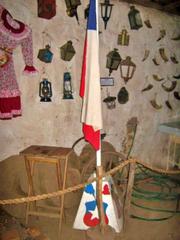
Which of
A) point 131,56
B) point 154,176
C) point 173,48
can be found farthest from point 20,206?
point 173,48

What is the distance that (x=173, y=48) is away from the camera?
4359 millimetres

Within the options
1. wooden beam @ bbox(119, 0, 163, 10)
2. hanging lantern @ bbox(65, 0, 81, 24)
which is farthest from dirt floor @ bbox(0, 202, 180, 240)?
wooden beam @ bbox(119, 0, 163, 10)

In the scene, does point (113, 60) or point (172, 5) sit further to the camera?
point (172, 5)

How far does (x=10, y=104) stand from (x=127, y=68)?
71.0 inches

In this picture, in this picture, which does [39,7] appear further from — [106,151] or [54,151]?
[106,151]

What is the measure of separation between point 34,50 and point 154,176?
266cm

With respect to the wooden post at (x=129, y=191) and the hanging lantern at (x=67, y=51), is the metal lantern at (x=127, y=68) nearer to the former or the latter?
the hanging lantern at (x=67, y=51)

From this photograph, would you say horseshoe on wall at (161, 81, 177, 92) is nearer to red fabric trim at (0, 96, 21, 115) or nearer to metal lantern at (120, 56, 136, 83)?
metal lantern at (120, 56, 136, 83)

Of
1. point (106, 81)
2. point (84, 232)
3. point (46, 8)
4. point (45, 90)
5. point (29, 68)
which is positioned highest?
point (46, 8)

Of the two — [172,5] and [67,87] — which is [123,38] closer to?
[172,5]

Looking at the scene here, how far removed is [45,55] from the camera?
10.3ft

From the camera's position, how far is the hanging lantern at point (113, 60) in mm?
3658

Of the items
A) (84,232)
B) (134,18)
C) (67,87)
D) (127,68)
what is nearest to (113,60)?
(127,68)

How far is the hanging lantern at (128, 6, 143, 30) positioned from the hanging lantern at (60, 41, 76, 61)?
A: 1.06m
